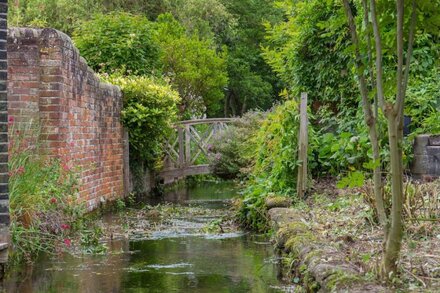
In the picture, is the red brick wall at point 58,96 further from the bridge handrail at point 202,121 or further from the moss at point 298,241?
the bridge handrail at point 202,121

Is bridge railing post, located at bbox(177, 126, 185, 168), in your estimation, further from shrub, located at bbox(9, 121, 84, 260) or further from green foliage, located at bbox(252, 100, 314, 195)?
shrub, located at bbox(9, 121, 84, 260)

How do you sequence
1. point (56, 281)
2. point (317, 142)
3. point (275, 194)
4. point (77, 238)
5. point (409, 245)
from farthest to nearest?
1. point (317, 142)
2. point (275, 194)
3. point (77, 238)
4. point (56, 281)
5. point (409, 245)

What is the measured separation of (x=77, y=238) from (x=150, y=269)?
194 cm

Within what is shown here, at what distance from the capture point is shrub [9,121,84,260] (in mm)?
7164

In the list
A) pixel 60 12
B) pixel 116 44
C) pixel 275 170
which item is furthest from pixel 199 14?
pixel 275 170

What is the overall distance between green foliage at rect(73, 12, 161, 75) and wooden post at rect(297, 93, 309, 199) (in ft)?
23.5

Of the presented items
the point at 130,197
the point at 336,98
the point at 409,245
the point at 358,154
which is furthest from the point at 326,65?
the point at 409,245

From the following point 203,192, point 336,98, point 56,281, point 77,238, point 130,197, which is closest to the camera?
point 56,281

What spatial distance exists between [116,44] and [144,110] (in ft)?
10.8

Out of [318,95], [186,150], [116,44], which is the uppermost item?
[116,44]

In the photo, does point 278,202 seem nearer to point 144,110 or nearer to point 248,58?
point 144,110

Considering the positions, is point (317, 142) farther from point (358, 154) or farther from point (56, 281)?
point (56, 281)

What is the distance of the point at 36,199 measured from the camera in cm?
751

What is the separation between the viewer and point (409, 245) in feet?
18.0
